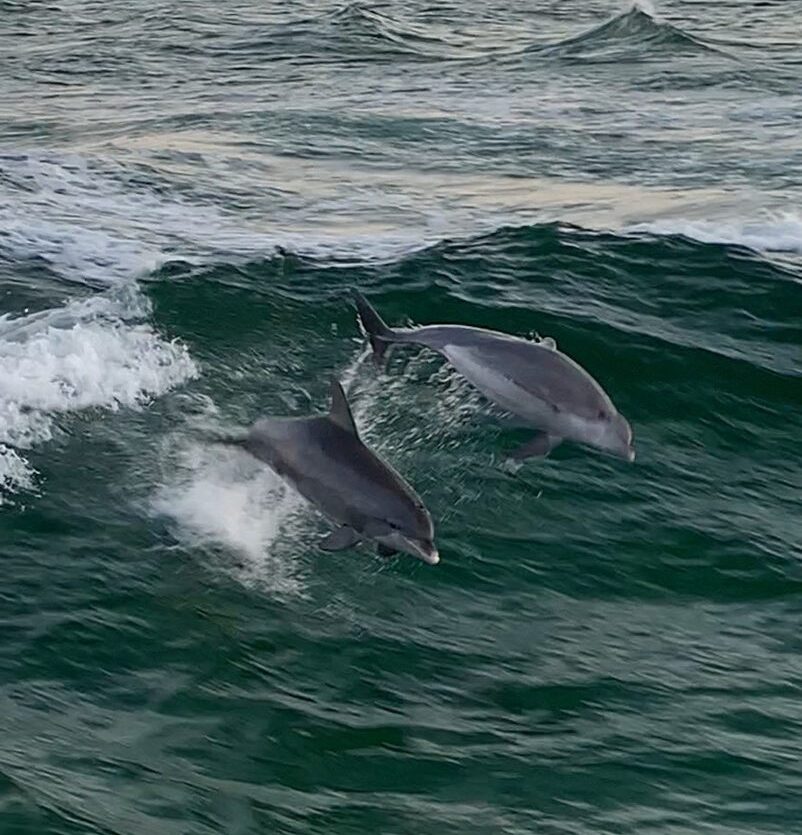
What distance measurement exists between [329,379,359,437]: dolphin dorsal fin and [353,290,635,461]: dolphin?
153 centimetres

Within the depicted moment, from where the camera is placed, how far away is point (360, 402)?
12.5 m

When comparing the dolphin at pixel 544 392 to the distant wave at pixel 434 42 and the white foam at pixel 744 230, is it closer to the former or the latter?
the white foam at pixel 744 230

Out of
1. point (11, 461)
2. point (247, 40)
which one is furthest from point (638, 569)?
point (247, 40)

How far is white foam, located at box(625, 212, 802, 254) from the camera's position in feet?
56.4

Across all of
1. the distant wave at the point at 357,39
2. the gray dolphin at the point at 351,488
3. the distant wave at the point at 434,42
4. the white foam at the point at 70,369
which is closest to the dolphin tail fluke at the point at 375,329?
the white foam at the point at 70,369

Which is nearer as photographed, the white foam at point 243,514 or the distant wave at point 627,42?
the white foam at point 243,514

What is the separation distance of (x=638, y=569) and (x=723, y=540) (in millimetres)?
711

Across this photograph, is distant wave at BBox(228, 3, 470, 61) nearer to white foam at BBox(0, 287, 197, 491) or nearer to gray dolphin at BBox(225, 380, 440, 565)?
white foam at BBox(0, 287, 197, 491)

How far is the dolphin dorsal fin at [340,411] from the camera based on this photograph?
376 inches

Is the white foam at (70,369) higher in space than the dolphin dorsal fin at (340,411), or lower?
lower

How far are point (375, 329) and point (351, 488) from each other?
3.27m

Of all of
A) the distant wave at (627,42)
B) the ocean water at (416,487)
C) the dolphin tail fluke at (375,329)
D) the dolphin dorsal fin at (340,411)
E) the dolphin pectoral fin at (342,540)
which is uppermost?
the dolphin dorsal fin at (340,411)

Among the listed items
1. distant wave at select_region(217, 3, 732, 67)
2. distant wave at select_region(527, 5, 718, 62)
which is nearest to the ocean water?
distant wave at select_region(527, 5, 718, 62)

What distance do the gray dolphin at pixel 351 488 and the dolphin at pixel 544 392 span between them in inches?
58.8
